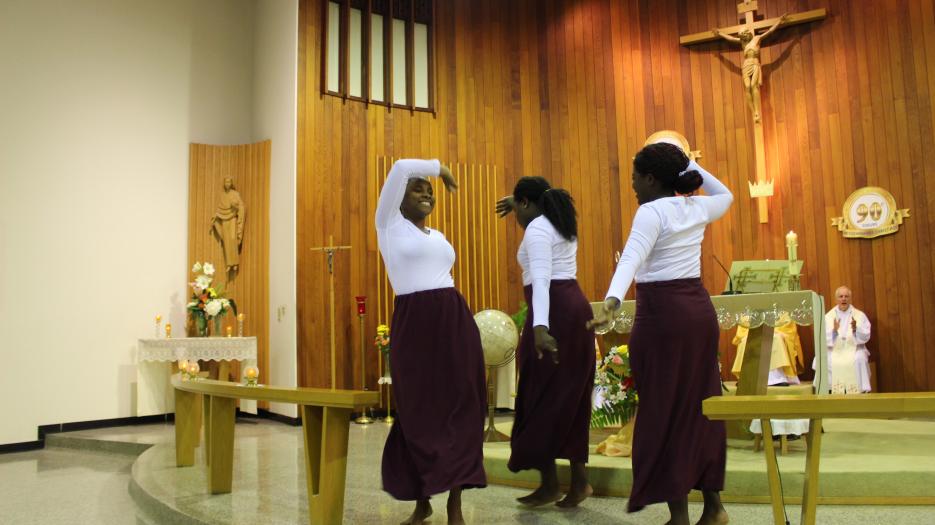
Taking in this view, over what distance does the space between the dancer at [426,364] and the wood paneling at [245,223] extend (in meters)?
5.86

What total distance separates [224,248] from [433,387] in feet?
21.5

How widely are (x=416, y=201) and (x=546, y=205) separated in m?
0.69

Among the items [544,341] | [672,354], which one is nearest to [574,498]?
[544,341]

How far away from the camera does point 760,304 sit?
14.5 ft

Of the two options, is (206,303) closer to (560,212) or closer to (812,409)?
(560,212)

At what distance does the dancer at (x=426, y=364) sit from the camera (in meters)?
3.03

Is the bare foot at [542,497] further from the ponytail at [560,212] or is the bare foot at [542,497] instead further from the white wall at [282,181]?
the white wall at [282,181]

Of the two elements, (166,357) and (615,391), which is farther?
(166,357)

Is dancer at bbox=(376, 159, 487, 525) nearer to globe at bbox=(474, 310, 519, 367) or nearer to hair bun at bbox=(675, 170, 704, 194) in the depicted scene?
hair bun at bbox=(675, 170, 704, 194)

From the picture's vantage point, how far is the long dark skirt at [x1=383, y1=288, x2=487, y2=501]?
303cm

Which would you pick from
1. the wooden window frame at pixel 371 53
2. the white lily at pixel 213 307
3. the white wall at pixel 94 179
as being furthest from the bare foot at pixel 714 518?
the white wall at pixel 94 179

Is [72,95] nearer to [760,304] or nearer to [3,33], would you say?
[3,33]

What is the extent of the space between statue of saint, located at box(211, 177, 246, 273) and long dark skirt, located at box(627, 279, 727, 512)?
6.90 m

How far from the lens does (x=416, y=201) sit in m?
3.18
